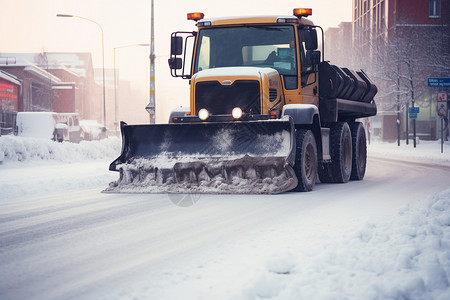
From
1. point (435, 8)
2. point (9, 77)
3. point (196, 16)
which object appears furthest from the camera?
point (435, 8)

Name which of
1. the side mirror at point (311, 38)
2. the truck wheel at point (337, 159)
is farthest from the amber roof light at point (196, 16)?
the truck wheel at point (337, 159)

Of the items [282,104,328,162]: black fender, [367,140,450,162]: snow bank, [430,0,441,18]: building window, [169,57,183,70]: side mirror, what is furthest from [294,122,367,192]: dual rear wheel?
[430,0,441,18]: building window

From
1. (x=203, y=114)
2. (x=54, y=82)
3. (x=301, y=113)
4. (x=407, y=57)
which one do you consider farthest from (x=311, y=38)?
(x=54, y=82)

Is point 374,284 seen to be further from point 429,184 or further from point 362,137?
point 362,137

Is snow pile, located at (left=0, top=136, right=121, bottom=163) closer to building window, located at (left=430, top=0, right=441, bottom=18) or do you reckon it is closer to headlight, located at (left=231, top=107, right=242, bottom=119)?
headlight, located at (left=231, top=107, right=242, bottom=119)

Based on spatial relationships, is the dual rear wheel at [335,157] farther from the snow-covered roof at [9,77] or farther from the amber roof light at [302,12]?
the snow-covered roof at [9,77]

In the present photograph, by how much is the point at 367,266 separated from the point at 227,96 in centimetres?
621

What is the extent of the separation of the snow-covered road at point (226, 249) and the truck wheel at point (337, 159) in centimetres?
318

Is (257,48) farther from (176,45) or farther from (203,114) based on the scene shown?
(203,114)

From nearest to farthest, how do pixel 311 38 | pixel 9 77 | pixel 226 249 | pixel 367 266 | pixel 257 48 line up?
pixel 367 266 < pixel 226 249 < pixel 311 38 < pixel 257 48 < pixel 9 77

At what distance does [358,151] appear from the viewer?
547 inches

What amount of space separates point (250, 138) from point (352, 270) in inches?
226

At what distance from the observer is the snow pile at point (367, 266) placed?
151 inches

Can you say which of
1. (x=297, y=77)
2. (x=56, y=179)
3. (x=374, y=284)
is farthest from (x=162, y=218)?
(x=56, y=179)
